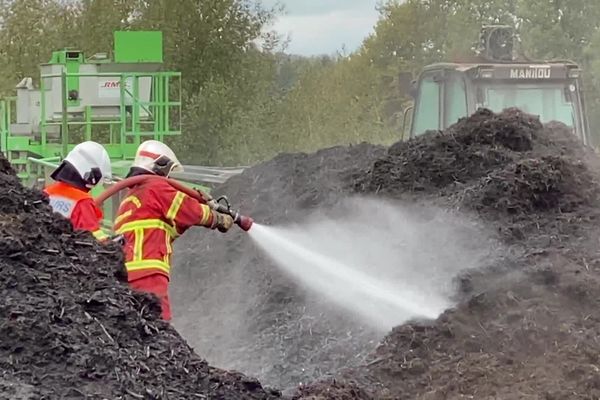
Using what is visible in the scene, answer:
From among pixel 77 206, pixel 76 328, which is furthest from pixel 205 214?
pixel 76 328

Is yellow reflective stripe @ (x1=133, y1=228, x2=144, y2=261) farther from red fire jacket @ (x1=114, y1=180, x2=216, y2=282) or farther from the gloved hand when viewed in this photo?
the gloved hand

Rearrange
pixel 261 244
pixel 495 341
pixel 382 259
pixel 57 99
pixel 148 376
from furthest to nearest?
pixel 57 99 → pixel 261 244 → pixel 382 259 → pixel 495 341 → pixel 148 376

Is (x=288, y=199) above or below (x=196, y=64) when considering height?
below

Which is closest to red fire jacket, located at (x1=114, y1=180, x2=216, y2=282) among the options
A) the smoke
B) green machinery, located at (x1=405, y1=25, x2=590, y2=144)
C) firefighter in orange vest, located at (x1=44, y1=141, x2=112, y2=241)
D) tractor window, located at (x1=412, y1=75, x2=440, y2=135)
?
firefighter in orange vest, located at (x1=44, y1=141, x2=112, y2=241)

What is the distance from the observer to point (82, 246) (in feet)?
13.3

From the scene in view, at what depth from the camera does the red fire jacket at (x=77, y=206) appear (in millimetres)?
5828

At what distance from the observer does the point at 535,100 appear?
10.4 metres

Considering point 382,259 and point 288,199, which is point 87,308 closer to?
point 382,259

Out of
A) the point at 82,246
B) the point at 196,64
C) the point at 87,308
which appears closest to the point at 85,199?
the point at 82,246

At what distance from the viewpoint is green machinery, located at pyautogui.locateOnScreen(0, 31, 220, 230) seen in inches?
596

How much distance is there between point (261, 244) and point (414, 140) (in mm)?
1422

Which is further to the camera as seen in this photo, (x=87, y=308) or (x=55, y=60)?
(x=55, y=60)

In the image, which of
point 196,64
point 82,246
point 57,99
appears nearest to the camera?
point 82,246

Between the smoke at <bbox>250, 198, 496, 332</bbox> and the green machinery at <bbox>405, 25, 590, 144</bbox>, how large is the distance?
8.45ft
